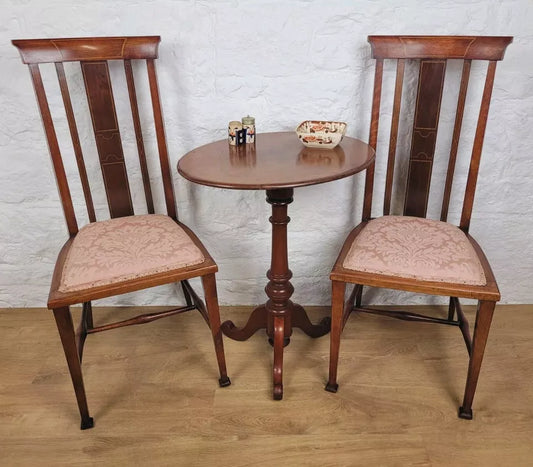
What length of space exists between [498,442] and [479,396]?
204 millimetres

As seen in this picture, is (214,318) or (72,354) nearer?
(72,354)

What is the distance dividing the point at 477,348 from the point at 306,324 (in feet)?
2.23

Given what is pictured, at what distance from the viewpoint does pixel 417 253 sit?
155 centimetres

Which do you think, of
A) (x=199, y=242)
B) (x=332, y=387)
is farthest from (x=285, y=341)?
(x=199, y=242)

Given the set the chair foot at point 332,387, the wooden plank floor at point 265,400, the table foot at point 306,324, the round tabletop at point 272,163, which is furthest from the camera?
the table foot at point 306,324

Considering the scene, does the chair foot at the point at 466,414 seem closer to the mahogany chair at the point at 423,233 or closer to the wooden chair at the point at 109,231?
the mahogany chair at the point at 423,233

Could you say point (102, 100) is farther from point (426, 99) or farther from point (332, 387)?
point (332, 387)

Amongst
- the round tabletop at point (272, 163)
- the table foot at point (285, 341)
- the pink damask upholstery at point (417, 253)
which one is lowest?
the table foot at point (285, 341)

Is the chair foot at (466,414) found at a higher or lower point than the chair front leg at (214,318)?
lower

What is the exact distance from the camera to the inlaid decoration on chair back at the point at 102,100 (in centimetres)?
165

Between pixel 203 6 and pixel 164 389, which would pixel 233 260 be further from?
pixel 203 6

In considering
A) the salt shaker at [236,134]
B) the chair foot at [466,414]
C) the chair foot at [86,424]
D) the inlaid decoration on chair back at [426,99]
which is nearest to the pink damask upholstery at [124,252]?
the salt shaker at [236,134]

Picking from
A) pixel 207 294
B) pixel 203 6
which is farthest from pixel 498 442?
pixel 203 6

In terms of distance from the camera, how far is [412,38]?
1.68 metres
